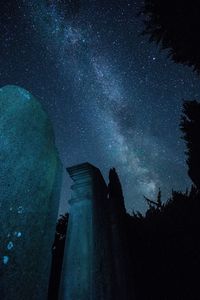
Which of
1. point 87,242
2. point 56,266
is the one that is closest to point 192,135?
point 56,266

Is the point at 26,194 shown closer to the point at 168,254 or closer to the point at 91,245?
the point at 91,245

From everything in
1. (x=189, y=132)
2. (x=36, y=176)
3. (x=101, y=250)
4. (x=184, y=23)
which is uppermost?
(x=189, y=132)

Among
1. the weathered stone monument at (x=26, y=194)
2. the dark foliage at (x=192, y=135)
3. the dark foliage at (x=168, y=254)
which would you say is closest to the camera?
the weathered stone monument at (x=26, y=194)

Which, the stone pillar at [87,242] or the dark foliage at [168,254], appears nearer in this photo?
the stone pillar at [87,242]

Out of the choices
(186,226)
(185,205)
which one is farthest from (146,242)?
(185,205)

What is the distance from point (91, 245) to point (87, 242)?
0.06 m

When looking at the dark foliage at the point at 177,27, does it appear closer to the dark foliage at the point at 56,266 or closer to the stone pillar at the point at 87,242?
the stone pillar at the point at 87,242

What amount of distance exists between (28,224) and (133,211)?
339 inches

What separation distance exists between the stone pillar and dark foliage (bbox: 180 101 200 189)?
24.5ft

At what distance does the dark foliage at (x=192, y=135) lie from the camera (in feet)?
31.8

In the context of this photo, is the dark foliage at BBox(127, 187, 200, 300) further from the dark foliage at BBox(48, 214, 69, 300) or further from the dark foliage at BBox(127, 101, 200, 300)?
the dark foliage at BBox(48, 214, 69, 300)

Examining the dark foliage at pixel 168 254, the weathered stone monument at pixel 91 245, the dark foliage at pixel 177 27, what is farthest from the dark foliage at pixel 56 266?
the dark foliage at pixel 177 27

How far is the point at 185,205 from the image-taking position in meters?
9.11

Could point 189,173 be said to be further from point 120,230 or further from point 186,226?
point 120,230
